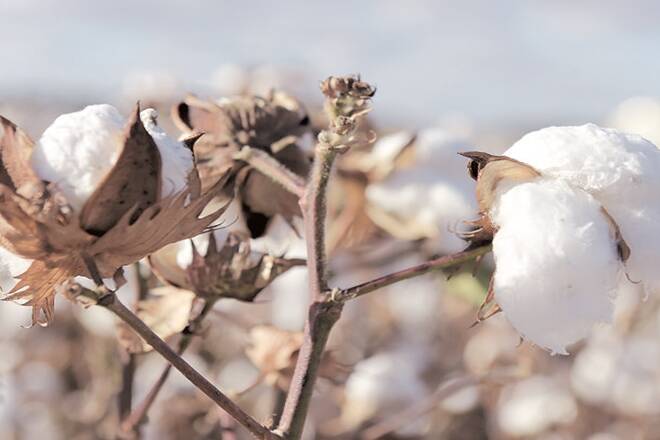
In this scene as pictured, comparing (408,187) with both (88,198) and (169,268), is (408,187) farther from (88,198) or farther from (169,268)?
(88,198)

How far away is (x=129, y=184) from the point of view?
1.15m

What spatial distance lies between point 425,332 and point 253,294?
287cm

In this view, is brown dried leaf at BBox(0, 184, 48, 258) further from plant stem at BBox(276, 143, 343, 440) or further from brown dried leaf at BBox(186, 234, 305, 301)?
brown dried leaf at BBox(186, 234, 305, 301)

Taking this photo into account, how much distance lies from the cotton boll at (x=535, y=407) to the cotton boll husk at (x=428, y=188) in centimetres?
188

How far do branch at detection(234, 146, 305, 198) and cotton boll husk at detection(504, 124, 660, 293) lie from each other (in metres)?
0.34

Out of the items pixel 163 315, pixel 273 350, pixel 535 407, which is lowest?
pixel 535 407

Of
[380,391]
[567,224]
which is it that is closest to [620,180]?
[567,224]

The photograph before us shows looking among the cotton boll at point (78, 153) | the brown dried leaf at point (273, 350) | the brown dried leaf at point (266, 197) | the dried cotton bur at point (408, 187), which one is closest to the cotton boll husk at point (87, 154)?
the cotton boll at point (78, 153)

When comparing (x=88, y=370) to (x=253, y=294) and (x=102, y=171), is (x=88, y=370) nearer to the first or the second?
(x=253, y=294)

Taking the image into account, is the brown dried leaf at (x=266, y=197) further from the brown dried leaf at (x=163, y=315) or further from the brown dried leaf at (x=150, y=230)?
the brown dried leaf at (x=150, y=230)

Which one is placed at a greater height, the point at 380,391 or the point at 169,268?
the point at 169,268

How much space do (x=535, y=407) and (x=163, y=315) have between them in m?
2.98

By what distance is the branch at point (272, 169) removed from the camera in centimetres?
147

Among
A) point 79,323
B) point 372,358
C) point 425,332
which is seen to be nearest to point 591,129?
point 372,358
